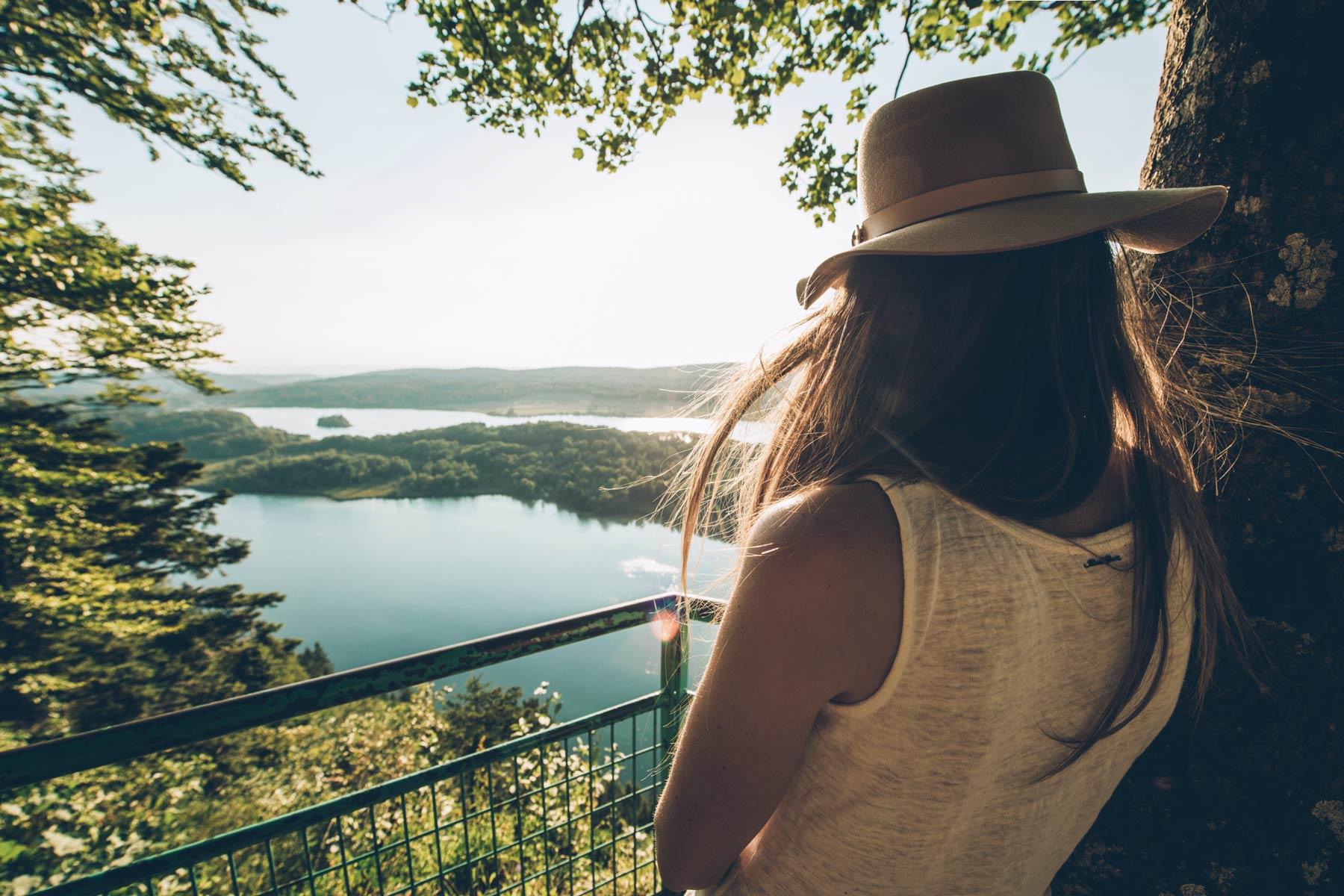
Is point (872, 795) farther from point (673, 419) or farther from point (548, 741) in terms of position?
Answer: point (548, 741)

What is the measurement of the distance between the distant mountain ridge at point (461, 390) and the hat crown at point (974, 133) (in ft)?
92.1

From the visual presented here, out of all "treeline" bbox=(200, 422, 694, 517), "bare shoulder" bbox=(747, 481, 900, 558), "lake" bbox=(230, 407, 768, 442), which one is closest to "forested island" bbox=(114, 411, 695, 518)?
"treeline" bbox=(200, 422, 694, 517)

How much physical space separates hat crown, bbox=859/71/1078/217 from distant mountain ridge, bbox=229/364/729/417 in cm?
2807

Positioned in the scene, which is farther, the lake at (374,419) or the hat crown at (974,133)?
the lake at (374,419)

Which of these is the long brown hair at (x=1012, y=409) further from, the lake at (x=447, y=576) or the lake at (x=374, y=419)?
the lake at (x=447, y=576)

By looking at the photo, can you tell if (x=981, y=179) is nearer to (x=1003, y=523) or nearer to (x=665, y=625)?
(x=1003, y=523)

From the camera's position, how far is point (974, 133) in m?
0.91

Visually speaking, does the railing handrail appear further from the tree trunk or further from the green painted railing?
the tree trunk

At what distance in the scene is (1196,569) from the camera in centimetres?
83

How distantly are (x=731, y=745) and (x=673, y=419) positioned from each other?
0.96 m

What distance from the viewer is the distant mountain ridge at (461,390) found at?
34.1m

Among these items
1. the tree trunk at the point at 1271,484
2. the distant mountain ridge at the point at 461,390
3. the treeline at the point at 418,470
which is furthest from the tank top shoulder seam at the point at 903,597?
the treeline at the point at 418,470

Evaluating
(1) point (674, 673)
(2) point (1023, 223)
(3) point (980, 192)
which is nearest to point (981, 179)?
(3) point (980, 192)

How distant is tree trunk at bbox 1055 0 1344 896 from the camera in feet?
3.24
